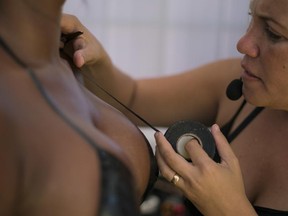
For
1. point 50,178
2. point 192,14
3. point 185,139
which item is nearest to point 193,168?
point 185,139

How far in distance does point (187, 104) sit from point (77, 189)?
901 millimetres

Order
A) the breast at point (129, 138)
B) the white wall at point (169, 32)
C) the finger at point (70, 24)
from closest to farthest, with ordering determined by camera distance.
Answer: the breast at point (129, 138) < the finger at point (70, 24) < the white wall at point (169, 32)

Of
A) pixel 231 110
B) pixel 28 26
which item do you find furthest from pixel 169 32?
pixel 28 26

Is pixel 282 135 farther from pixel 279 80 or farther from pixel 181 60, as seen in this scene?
pixel 181 60

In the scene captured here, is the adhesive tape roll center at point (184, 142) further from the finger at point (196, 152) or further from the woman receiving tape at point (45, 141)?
the woman receiving tape at point (45, 141)

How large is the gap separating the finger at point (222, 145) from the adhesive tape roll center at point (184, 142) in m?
0.04

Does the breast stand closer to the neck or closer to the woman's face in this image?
the neck

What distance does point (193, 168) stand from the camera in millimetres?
894

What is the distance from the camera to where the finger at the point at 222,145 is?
896 millimetres

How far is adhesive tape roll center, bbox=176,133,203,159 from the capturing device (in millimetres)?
860

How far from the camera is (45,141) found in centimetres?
48

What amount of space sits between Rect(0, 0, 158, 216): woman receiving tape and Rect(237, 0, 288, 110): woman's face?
1.62 ft

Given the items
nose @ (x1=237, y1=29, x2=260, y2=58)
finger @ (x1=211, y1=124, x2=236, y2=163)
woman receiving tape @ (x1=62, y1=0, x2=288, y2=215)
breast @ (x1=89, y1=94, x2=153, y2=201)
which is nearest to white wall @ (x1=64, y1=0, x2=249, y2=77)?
woman receiving tape @ (x1=62, y1=0, x2=288, y2=215)

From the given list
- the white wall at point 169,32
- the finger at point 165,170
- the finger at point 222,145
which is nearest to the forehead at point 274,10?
the finger at point 222,145
